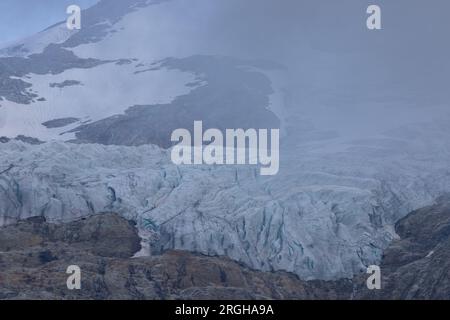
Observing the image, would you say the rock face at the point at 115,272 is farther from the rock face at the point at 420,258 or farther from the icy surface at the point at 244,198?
the rock face at the point at 420,258

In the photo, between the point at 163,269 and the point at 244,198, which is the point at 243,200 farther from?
the point at 163,269

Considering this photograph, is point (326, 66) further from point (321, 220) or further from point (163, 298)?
point (163, 298)

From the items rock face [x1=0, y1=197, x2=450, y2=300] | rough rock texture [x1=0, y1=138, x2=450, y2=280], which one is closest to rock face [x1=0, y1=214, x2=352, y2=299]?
rock face [x1=0, y1=197, x2=450, y2=300]

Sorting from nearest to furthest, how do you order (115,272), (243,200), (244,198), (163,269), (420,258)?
(115,272), (163,269), (420,258), (243,200), (244,198)

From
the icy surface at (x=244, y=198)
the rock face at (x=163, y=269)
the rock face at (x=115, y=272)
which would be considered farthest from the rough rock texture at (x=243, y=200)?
the rock face at (x=115, y=272)

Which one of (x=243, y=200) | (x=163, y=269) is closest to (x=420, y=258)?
(x=243, y=200)

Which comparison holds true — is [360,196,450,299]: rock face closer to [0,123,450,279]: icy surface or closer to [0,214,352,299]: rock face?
[0,123,450,279]: icy surface
